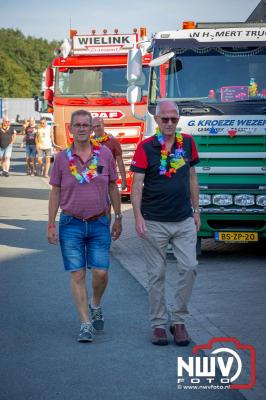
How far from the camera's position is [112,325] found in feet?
29.4

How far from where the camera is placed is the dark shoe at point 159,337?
8.04 metres

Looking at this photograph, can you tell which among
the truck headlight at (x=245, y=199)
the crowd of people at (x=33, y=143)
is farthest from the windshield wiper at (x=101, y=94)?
the truck headlight at (x=245, y=199)

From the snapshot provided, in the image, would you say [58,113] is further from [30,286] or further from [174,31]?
[30,286]

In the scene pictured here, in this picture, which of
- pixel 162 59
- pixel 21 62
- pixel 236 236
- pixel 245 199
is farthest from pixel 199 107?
pixel 21 62

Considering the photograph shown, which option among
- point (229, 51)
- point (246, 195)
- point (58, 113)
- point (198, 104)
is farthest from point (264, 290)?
point (58, 113)

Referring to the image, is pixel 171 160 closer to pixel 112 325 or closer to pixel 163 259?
pixel 163 259

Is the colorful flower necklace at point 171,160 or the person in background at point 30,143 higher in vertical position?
the colorful flower necklace at point 171,160

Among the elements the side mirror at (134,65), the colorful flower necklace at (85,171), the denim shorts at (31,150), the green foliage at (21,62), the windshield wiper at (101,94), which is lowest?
the denim shorts at (31,150)

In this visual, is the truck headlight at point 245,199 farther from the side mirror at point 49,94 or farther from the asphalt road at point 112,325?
the side mirror at point 49,94

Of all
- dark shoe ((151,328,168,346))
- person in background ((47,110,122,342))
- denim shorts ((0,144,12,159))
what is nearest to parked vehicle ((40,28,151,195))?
denim shorts ((0,144,12,159))

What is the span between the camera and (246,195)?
1292cm

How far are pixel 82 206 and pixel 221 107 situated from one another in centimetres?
517

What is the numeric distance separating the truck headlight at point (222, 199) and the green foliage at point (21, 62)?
344ft

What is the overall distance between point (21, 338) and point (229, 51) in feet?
21.7
